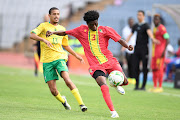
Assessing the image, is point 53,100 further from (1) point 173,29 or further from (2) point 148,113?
(1) point 173,29

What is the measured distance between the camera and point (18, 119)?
6.34m

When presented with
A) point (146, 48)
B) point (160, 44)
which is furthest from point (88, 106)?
point (160, 44)

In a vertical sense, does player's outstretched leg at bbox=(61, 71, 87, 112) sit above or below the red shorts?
below

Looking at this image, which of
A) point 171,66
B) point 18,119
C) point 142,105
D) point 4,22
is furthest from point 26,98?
point 4,22

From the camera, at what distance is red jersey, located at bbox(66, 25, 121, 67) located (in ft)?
24.8

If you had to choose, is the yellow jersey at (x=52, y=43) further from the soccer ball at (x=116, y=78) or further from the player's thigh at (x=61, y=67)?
the soccer ball at (x=116, y=78)

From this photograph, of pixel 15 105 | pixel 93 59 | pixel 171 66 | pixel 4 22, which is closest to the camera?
pixel 93 59

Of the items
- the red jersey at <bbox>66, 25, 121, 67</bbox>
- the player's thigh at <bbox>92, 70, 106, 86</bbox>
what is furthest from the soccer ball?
the red jersey at <bbox>66, 25, 121, 67</bbox>

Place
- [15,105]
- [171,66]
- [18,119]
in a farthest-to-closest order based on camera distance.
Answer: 1. [171,66]
2. [15,105]
3. [18,119]

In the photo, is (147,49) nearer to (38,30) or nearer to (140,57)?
(140,57)

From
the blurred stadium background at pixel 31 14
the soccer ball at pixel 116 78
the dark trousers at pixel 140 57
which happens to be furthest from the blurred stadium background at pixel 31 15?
the soccer ball at pixel 116 78

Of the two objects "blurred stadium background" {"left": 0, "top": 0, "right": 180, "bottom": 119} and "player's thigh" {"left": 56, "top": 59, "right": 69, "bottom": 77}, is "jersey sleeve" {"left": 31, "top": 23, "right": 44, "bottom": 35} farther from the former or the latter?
"blurred stadium background" {"left": 0, "top": 0, "right": 180, "bottom": 119}

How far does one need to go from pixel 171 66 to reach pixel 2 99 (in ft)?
34.5

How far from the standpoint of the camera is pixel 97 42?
7.62 meters
